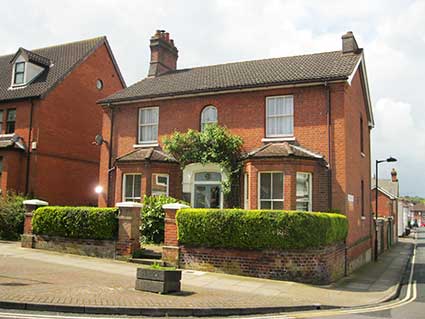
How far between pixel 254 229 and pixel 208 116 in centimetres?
840

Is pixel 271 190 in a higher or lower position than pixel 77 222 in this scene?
higher

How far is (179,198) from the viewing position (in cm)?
2030

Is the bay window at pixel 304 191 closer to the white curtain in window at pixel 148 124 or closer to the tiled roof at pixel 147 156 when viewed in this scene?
the tiled roof at pixel 147 156

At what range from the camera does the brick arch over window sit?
20.7 meters

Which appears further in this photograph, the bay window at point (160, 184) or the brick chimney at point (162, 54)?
the brick chimney at point (162, 54)

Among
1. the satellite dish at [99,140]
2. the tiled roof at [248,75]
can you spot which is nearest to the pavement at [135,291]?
the satellite dish at [99,140]

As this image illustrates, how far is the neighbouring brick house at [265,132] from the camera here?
17516mm

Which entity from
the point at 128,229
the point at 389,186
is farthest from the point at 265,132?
the point at 389,186

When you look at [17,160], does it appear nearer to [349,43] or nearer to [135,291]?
[135,291]

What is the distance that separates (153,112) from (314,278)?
1207 cm

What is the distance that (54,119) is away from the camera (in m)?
26.2

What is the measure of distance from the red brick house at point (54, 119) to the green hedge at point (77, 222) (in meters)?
7.74

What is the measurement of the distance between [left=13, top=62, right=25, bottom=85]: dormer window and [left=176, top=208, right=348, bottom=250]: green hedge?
58.6 feet

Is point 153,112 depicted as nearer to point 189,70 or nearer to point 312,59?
point 189,70
